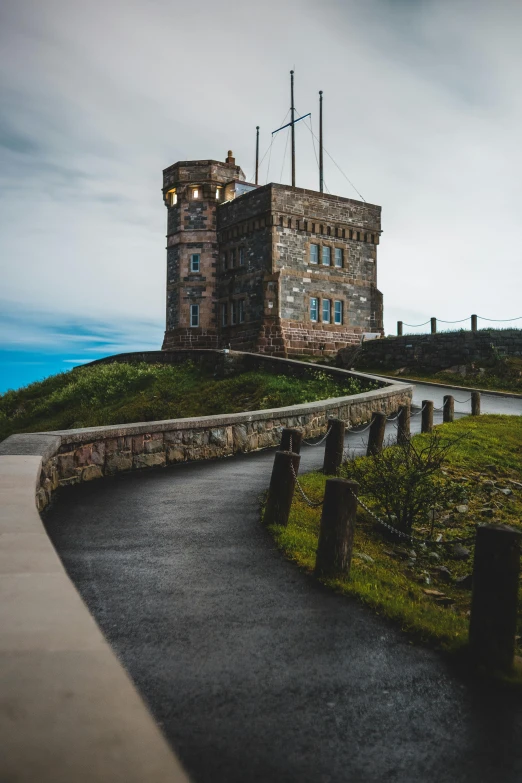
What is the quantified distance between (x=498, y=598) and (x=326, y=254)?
33649mm

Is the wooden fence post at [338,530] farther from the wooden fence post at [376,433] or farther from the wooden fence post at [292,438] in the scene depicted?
the wooden fence post at [376,433]

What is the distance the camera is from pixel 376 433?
Answer: 11.0 m

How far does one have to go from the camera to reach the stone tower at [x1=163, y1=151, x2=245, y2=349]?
125 ft

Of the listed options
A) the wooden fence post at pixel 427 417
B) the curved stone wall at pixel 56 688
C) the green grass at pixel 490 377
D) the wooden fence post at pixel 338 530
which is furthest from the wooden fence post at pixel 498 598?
the green grass at pixel 490 377

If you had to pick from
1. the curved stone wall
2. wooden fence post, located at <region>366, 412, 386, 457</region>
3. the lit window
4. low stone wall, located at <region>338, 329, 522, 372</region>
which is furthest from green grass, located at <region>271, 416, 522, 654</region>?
the lit window

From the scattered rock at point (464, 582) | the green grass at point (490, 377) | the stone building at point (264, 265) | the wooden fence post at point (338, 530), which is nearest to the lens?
the wooden fence post at point (338, 530)

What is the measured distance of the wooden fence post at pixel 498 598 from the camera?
3.81 m

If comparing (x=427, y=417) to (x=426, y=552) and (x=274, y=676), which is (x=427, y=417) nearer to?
(x=426, y=552)

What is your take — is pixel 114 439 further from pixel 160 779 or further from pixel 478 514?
pixel 160 779

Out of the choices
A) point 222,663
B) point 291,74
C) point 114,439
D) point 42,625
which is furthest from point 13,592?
point 291,74

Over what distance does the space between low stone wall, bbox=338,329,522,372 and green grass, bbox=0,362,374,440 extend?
9417 millimetres

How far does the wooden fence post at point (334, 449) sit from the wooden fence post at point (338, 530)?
455cm

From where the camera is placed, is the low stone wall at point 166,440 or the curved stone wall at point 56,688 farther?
the low stone wall at point 166,440

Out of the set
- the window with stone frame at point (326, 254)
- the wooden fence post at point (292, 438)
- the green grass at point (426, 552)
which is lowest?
the green grass at point (426, 552)
